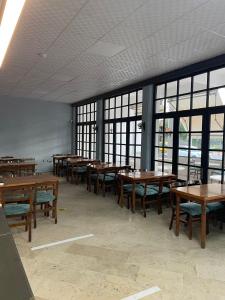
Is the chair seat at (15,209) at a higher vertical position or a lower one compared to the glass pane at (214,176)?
lower

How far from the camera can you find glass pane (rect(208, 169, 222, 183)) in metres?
4.58

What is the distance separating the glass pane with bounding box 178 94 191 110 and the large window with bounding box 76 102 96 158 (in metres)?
4.25

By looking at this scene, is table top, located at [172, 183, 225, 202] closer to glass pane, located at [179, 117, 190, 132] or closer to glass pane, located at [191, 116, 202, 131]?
glass pane, located at [191, 116, 202, 131]

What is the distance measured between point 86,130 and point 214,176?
6.37 metres

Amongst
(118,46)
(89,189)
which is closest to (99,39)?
(118,46)

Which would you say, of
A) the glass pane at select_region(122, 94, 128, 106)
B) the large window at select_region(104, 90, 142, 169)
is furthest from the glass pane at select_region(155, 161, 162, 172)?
the glass pane at select_region(122, 94, 128, 106)

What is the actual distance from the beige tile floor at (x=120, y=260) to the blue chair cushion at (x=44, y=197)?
0.46 metres

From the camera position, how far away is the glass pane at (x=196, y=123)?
4990 millimetres

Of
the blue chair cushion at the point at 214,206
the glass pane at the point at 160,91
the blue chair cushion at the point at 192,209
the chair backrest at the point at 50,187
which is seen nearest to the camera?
the blue chair cushion at the point at 192,209

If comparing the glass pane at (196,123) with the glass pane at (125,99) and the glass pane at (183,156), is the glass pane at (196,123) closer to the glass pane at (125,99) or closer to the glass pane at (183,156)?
the glass pane at (183,156)

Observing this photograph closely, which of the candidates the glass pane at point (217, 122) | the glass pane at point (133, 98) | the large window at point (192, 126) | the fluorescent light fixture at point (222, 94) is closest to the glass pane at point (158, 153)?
the large window at point (192, 126)

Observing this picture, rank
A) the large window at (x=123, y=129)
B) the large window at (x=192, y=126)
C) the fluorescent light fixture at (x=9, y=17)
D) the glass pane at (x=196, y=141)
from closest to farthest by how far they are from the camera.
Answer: the fluorescent light fixture at (x=9, y=17) < the large window at (x=192, y=126) < the glass pane at (x=196, y=141) < the large window at (x=123, y=129)

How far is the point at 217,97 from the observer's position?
15.2ft

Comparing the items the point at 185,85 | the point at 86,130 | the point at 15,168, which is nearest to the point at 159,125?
the point at 185,85
